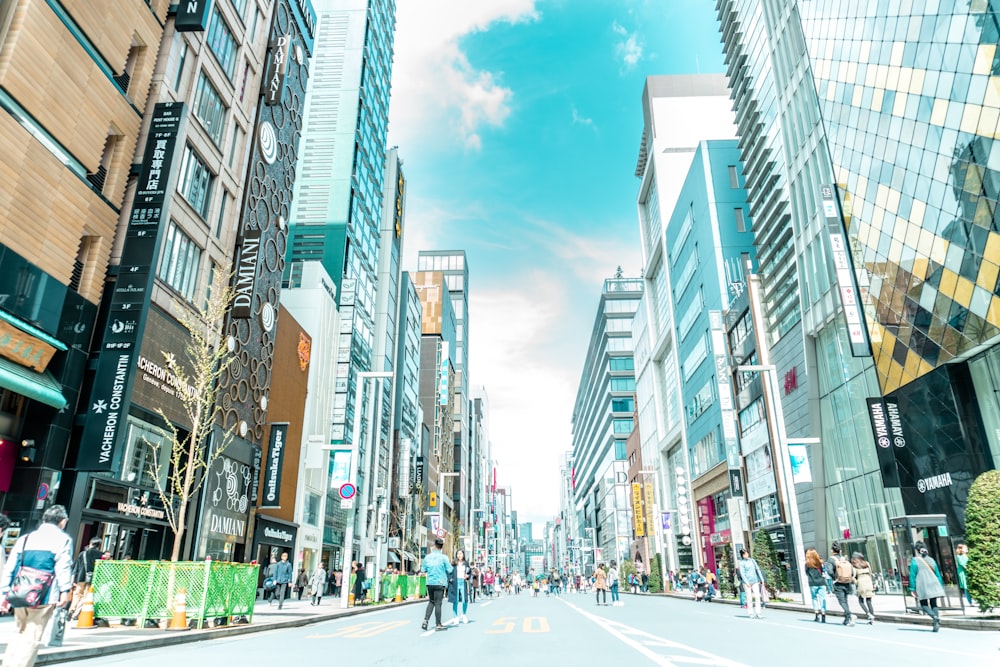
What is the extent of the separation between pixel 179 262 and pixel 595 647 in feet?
73.0

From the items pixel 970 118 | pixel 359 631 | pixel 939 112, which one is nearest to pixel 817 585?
pixel 359 631

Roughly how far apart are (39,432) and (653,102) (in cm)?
7058

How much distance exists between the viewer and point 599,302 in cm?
11831

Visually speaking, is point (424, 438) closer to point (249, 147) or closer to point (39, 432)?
point (249, 147)

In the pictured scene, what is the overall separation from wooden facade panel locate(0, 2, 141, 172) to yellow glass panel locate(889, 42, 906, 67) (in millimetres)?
30193

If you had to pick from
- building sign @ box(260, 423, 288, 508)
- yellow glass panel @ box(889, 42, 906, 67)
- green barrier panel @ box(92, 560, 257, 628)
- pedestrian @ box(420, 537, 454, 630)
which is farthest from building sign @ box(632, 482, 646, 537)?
green barrier panel @ box(92, 560, 257, 628)

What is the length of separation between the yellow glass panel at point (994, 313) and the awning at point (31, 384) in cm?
2933

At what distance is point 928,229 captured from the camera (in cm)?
2525

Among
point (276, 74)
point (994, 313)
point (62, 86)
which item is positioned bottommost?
point (994, 313)

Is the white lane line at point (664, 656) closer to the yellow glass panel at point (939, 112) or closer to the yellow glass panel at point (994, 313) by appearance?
the yellow glass panel at point (994, 313)

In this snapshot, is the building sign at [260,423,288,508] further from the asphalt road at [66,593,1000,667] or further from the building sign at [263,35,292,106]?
the asphalt road at [66,593,1000,667]

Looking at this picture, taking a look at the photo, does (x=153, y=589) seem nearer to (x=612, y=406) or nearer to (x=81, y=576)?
(x=81, y=576)

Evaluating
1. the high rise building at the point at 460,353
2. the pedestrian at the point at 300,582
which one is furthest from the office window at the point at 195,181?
the high rise building at the point at 460,353

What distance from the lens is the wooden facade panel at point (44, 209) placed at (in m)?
16.8
